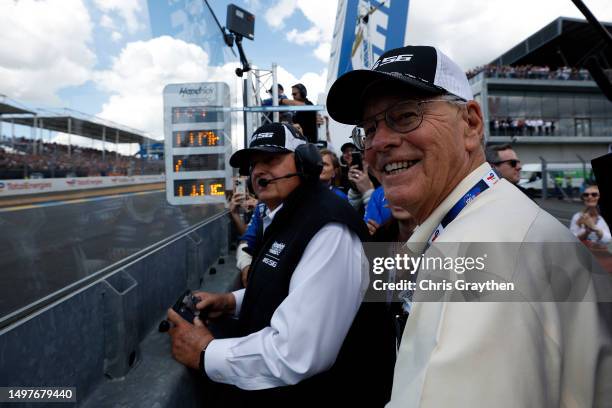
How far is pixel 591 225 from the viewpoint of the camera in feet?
13.9

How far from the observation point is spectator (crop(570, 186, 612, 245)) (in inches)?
161

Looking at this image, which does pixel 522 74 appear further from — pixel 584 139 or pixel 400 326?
pixel 400 326

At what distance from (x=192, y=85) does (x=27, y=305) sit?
277cm

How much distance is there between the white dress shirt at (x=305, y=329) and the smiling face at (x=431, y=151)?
0.52 meters

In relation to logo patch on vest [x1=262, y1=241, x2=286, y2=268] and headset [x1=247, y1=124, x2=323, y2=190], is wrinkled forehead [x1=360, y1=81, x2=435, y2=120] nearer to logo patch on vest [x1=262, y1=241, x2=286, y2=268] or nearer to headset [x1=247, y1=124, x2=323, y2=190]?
logo patch on vest [x1=262, y1=241, x2=286, y2=268]

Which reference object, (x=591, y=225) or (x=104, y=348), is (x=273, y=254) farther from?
(x=591, y=225)

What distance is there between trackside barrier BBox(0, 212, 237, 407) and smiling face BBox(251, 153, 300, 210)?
0.82 metres

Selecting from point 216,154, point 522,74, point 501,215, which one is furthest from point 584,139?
point 501,215

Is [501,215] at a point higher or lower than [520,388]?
higher

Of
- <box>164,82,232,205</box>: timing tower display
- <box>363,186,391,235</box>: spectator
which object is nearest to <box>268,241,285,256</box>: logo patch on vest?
A: <box>363,186,391,235</box>: spectator

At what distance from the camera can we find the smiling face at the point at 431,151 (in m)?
0.98

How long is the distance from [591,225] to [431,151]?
14.5 feet

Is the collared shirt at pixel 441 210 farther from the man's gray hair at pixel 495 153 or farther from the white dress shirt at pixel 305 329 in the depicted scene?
the man's gray hair at pixel 495 153

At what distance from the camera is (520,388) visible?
0.52 metres
